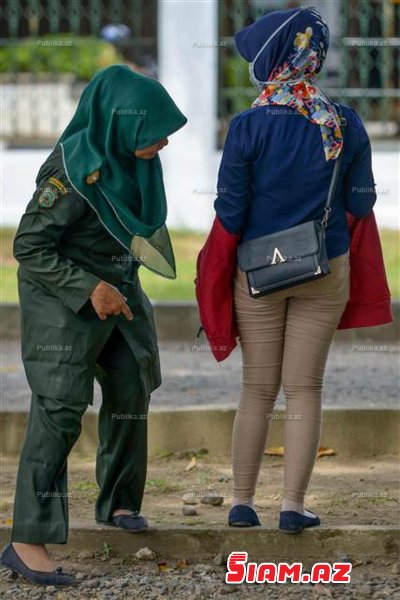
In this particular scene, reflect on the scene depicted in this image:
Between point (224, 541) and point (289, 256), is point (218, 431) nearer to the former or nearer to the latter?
point (224, 541)

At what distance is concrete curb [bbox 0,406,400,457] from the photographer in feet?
21.0

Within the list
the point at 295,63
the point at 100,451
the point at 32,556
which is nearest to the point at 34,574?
the point at 32,556

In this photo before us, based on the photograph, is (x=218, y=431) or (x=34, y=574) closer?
(x=34, y=574)

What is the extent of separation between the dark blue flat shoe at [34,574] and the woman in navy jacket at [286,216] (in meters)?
0.68

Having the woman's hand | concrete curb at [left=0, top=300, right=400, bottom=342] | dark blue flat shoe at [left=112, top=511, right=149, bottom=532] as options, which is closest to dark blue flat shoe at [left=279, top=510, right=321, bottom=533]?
dark blue flat shoe at [left=112, top=511, right=149, bottom=532]

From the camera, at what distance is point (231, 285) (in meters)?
4.90

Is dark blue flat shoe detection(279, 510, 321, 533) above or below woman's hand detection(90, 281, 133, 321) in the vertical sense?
below

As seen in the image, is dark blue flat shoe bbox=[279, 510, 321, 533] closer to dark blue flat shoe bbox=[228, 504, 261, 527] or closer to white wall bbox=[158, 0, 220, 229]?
dark blue flat shoe bbox=[228, 504, 261, 527]

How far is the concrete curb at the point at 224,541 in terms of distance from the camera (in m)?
4.96

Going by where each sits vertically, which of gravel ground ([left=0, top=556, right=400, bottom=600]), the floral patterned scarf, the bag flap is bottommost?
gravel ground ([left=0, top=556, right=400, bottom=600])

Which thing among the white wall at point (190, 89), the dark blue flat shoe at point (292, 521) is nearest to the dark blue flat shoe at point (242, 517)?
the dark blue flat shoe at point (292, 521)

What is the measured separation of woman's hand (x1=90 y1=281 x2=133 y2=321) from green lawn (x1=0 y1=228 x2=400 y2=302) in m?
5.39

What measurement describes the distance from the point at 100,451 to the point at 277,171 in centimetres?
122

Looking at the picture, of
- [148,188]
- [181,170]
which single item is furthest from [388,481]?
[181,170]
